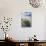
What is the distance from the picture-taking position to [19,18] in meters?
3.18

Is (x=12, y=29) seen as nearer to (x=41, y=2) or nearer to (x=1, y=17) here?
(x=1, y=17)

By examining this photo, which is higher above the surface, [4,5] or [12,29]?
[4,5]

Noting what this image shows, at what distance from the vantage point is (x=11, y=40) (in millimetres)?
2959

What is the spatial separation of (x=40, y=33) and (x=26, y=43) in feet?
1.63

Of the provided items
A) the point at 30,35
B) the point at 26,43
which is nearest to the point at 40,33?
the point at 30,35

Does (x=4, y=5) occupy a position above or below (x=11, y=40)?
above

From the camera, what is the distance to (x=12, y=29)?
10.4 feet

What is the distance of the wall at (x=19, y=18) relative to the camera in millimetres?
3168

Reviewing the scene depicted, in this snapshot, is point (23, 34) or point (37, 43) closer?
point (37, 43)

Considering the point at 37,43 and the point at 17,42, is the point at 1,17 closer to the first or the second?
the point at 17,42

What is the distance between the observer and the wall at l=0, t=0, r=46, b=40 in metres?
3.17

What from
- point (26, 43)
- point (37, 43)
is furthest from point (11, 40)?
point (37, 43)

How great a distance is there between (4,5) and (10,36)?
78 cm

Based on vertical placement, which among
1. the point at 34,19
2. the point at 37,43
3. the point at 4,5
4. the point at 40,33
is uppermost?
the point at 4,5
